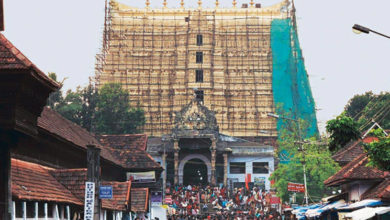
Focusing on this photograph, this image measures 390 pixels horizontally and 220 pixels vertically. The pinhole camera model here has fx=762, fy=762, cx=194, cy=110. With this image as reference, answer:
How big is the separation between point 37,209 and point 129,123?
205 feet

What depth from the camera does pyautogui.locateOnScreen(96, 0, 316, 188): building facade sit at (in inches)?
3391

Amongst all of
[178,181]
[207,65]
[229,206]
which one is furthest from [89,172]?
[207,65]

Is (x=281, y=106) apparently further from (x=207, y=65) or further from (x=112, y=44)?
(x=112, y=44)

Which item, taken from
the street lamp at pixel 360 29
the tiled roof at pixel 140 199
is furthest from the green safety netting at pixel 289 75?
the street lamp at pixel 360 29

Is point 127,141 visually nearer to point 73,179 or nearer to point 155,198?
point 155,198

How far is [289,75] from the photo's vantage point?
284 feet

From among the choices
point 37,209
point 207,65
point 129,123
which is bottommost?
point 37,209

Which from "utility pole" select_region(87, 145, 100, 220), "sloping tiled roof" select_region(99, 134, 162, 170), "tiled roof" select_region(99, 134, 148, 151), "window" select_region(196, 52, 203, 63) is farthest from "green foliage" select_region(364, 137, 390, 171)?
"window" select_region(196, 52, 203, 63)

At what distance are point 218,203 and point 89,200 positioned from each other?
139ft

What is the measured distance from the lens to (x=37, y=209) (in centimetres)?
2002

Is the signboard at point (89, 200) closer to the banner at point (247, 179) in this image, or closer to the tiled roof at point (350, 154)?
the tiled roof at point (350, 154)

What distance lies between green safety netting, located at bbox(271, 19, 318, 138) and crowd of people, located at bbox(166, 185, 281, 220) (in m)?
15.1

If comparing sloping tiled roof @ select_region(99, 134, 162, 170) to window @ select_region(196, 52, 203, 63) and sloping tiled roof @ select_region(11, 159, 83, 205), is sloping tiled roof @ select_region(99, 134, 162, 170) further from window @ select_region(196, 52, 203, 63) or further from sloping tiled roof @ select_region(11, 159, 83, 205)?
window @ select_region(196, 52, 203, 63)

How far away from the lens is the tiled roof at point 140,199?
125 ft
